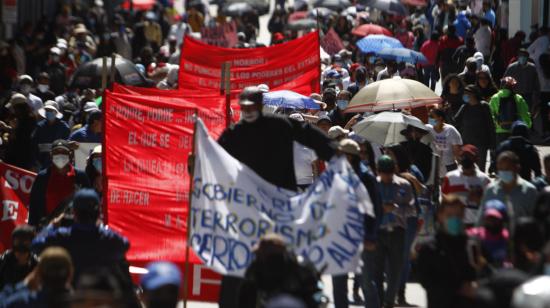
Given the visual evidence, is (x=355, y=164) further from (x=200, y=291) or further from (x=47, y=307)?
(x=47, y=307)

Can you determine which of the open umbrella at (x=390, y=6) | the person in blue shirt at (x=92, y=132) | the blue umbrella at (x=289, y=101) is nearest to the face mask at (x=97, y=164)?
the person in blue shirt at (x=92, y=132)

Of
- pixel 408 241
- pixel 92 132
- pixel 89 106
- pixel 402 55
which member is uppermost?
pixel 402 55

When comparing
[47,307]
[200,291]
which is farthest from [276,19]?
[47,307]

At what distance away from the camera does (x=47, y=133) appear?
17719mm

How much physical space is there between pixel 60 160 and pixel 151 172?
866 mm

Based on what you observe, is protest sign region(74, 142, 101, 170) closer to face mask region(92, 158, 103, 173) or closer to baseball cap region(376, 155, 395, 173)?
face mask region(92, 158, 103, 173)

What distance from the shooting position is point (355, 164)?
1259cm

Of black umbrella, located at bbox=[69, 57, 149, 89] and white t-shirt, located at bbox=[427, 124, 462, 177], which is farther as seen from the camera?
black umbrella, located at bbox=[69, 57, 149, 89]

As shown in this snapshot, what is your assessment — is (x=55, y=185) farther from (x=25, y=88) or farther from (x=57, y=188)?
(x=25, y=88)

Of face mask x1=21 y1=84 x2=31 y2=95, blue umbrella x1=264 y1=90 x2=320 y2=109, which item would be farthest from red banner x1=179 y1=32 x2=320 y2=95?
face mask x1=21 y1=84 x2=31 y2=95

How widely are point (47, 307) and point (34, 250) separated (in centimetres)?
168

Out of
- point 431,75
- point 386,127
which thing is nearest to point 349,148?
point 386,127

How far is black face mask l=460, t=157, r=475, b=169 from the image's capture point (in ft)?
44.7

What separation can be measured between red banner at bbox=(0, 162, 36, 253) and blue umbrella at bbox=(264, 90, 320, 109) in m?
4.56
